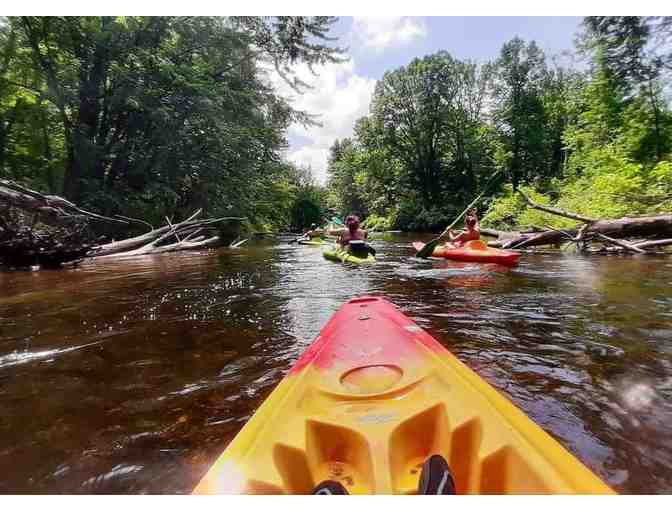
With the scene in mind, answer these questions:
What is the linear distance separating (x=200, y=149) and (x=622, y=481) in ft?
52.6

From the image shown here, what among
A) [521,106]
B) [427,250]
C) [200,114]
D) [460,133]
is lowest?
[427,250]

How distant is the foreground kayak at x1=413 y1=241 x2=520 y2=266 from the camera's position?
7.72 metres

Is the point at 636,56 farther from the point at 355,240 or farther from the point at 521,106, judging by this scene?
the point at 521,106

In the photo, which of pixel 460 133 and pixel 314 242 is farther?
pixel 460 133

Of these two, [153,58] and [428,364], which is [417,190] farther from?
[428,364]

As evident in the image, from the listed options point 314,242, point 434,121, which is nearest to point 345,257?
point 314,242

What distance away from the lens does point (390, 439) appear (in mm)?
1538

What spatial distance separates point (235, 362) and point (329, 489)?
74.1 inches

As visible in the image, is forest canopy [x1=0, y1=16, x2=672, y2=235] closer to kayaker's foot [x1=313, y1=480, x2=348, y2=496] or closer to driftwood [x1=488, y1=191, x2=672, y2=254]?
driftwood [x1=488, y1=191, x2=672, y2=254]

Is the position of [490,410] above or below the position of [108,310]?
above

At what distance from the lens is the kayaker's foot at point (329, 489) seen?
128cm

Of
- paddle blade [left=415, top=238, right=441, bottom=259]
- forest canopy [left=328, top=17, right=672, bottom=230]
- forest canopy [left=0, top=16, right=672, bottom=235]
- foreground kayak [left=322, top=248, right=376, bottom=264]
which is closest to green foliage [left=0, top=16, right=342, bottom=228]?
forest canopy [left=0, top=16, right=672, bottom=235]

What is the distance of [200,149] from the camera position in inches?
605
